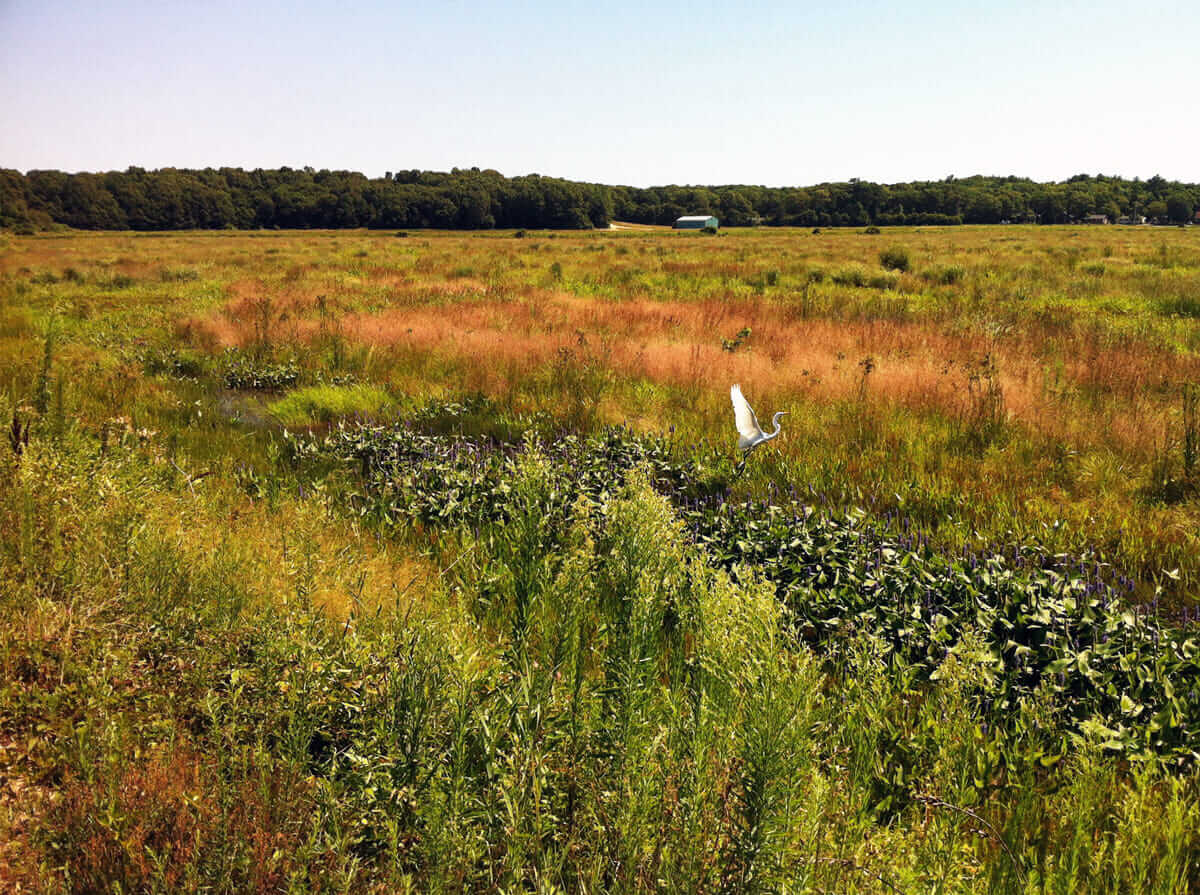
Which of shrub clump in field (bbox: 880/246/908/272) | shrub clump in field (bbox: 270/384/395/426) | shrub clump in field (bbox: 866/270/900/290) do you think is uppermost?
shrub clump in field (bbox: 880/246/908/272)

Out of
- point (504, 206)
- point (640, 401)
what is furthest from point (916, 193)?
point (640, 401)

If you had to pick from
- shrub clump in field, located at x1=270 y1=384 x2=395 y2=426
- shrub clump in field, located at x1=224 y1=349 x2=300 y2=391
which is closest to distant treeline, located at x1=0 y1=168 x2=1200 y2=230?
shrub clump in field, located at x1=224 y1=349 x2=300 y2=391

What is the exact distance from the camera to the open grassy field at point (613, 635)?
1.95 meters

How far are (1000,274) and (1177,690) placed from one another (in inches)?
921

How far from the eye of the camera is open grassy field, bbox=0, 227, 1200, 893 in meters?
1.95

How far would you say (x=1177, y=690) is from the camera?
3119 mm

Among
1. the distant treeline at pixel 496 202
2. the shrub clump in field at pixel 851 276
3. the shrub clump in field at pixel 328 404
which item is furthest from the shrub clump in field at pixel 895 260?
the distant treeline at pixel 496 202

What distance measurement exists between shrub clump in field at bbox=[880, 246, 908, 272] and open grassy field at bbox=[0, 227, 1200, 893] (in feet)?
57.5

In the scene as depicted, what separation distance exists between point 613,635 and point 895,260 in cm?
2815

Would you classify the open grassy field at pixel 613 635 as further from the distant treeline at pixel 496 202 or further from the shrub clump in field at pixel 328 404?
the distant treeline at pixel 496 202

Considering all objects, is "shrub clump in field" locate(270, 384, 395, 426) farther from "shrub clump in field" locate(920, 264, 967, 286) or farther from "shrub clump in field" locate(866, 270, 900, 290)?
"shrub clump in field" locate(920, 264, 967, 286)

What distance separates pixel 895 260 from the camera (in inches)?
1055

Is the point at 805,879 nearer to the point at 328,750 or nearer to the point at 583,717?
the point at 583,717

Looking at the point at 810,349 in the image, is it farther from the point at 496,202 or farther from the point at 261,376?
the point at 496,202
